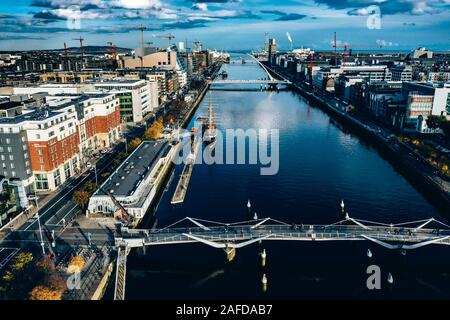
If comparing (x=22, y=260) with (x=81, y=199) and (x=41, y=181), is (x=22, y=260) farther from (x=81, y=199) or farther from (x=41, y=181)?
(x=41, y=181)

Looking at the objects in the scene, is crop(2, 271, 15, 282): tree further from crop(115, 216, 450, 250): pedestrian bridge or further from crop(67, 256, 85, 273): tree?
crop(115, 216, 450, 250): pedestrian bridge

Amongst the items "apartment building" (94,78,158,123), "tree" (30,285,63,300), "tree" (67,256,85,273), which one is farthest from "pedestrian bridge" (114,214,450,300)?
"apartment building" (94,78,158,123)

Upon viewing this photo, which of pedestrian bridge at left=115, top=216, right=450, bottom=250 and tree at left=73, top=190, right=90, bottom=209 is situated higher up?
tree at left=73, top=190, right=90, bottom=209

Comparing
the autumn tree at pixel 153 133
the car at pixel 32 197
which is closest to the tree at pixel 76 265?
the car at pixel 32 197

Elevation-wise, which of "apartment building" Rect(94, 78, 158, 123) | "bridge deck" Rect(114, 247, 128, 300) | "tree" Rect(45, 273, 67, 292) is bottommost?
"bridge deck" Rect(114, 247, 128, 300)

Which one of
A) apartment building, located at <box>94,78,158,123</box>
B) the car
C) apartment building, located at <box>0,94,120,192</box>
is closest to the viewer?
the car
